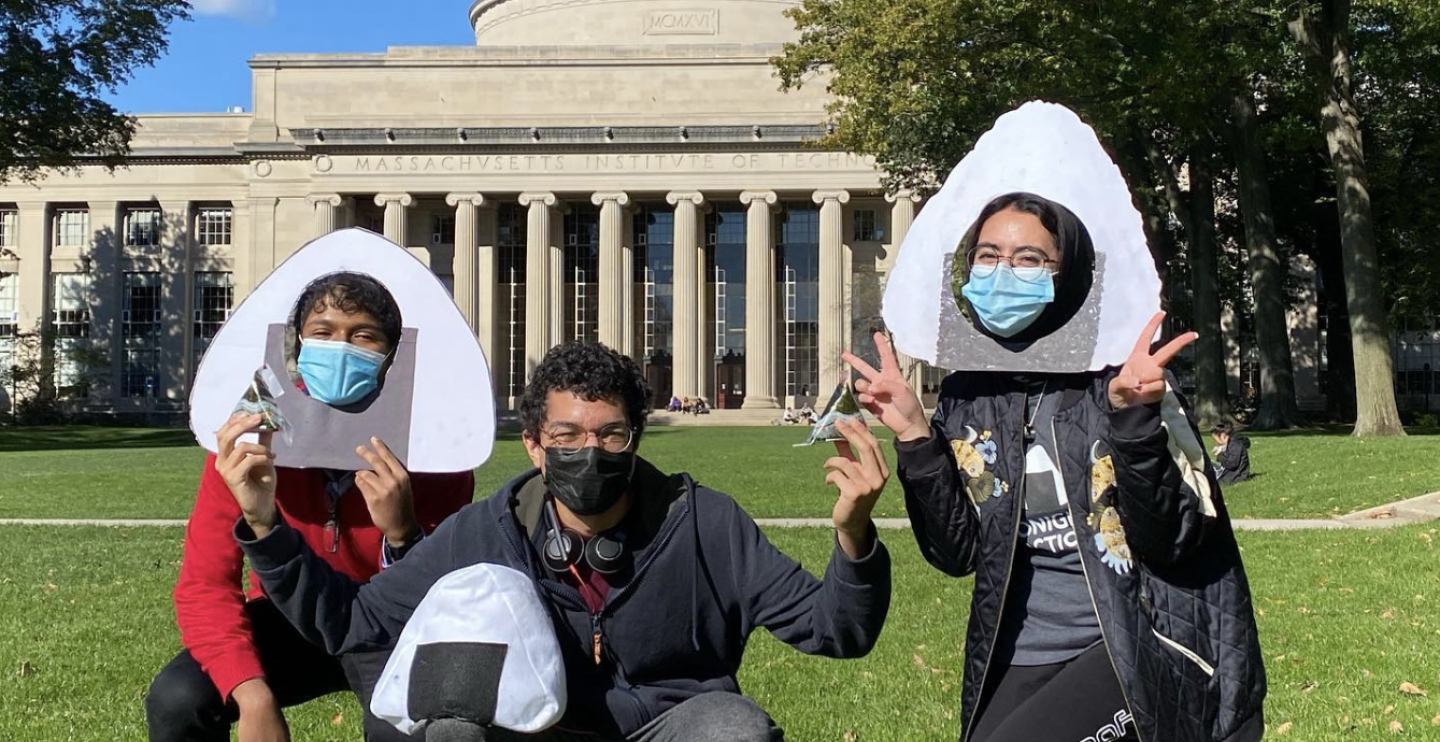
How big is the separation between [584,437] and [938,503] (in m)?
1.09

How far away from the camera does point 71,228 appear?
71188 mm

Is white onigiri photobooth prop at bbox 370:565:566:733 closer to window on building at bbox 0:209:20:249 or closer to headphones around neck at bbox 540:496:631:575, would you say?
headphones around neck at bbox 540:496:631:575

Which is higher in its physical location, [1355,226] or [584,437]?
[1355,226]

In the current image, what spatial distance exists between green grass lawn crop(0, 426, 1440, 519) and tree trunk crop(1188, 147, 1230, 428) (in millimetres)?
6235

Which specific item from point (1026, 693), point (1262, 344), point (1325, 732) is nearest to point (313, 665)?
point (1026, 693)

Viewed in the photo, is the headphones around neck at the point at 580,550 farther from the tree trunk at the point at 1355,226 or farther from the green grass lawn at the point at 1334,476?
the tree trunk at the point at 1355,226

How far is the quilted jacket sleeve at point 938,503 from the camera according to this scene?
145 inches

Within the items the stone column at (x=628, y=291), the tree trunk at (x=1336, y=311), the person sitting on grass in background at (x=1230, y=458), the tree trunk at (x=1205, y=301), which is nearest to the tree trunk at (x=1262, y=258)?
the tree trunk at (x=1205, y=301)

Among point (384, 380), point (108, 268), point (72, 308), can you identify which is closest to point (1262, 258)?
point (384, 380)

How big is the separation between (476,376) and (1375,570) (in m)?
9.12

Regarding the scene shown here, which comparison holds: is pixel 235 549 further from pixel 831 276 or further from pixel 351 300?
pixel 831 276

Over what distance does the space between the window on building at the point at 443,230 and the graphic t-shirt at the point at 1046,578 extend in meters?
66.5

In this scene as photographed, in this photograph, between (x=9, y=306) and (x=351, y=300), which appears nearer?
(x=351, y=300)

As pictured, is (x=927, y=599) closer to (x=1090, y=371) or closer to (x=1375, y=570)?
(x=1375, y=570)
